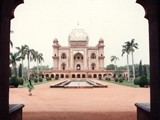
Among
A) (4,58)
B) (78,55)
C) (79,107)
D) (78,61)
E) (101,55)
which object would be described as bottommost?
(79,107)

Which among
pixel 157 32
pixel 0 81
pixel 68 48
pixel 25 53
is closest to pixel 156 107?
pixel 157 32

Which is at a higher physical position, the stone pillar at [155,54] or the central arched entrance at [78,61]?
the central arched entrance at [78,61]

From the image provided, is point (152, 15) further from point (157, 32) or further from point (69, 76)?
point (69, 76)

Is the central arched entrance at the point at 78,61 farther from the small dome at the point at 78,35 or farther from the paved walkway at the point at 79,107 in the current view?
the paved walkway at the point at 79,107

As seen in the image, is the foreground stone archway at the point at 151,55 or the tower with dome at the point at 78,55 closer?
the foreground stone archway at the point at 151,55

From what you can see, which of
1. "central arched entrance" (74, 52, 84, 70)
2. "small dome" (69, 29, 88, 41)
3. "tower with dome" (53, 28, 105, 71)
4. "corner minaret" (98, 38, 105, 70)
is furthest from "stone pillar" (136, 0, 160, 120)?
"small dome" (69, 29, 88, 41)

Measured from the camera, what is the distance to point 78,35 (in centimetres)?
5572

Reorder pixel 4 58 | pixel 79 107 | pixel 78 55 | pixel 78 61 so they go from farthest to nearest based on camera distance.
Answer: pixel 78 55 → pixel 78 61 → pixel 79 107 → pixel 4 58

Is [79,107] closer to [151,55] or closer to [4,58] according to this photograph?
[151,55]

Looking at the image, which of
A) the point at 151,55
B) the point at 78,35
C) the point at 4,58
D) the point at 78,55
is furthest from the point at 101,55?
the point at 4,58

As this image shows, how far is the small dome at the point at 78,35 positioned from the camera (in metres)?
55.1

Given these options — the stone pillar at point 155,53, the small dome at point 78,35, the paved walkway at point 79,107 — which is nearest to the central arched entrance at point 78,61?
the small dome at point 78,35

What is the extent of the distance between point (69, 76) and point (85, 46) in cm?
906

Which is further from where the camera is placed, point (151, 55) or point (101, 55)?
A: point (101, 55)
